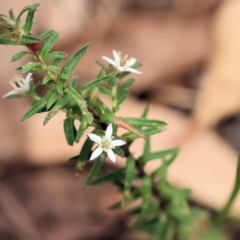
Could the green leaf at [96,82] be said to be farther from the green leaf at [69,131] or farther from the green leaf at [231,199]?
the green leaf at [231,199]

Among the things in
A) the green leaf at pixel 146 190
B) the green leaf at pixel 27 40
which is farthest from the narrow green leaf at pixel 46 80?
the green leaf at pixel 146 190

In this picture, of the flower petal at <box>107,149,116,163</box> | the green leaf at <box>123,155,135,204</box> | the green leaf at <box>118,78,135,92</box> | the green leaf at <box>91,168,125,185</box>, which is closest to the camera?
the flower petal at <box>107,149,116,163</box>

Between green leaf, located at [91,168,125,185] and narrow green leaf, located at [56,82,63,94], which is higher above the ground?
narrow green leaf, located at [56,82,63,94]

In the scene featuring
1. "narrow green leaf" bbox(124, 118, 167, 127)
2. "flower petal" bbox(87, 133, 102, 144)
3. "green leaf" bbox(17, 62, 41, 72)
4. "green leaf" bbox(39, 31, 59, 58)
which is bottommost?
"narrow green leaf" bbox(124, 118, 167, 127)

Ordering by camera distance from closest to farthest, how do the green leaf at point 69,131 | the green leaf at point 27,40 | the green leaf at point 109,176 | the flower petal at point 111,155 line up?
the green leaf at point 27,40
the flower petal at point 111,155
the green leaf at point 69,131
the green leaf at point 109,176

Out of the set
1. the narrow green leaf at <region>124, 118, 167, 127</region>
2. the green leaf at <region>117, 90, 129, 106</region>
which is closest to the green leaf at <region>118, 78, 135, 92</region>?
the green leaf at <region>117, 90, 129, 106</region>

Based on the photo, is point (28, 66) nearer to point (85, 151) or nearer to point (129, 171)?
point (85, 151)

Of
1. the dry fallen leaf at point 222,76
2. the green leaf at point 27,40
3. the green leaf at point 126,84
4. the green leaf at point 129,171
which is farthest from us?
the dry fallen leaf at point 222,76

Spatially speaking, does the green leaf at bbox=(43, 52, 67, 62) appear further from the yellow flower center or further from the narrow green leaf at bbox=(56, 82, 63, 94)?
the yellow flower center

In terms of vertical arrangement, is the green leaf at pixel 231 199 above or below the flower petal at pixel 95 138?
below
